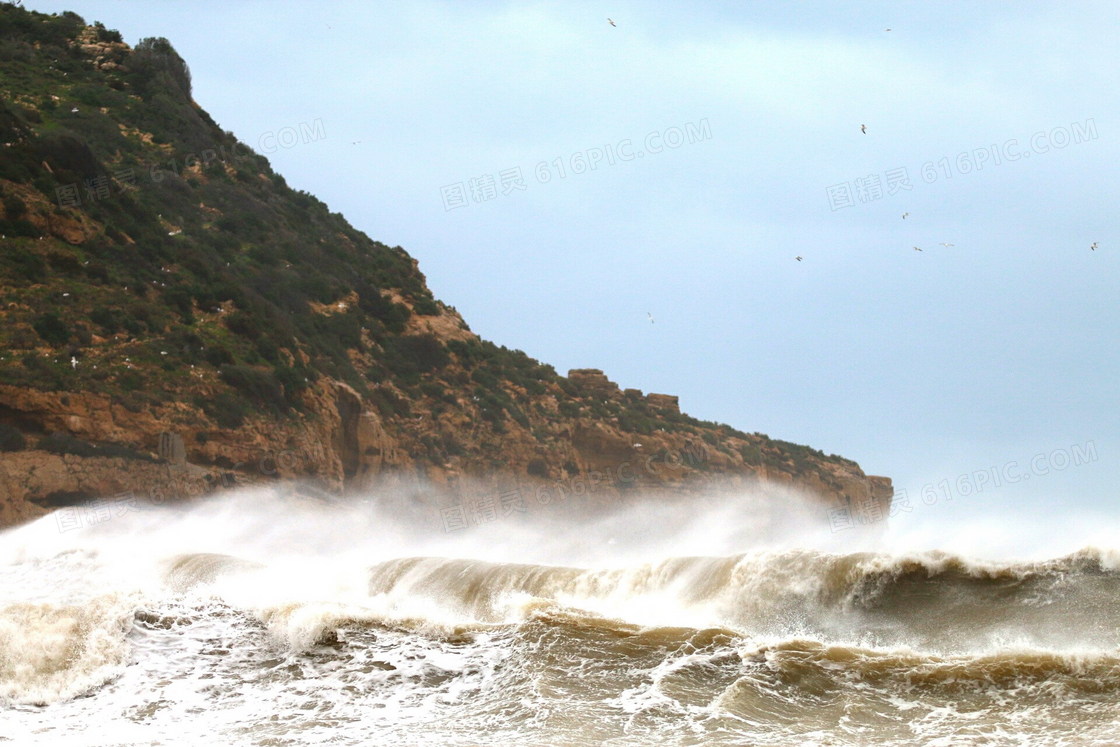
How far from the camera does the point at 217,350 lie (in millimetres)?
34250

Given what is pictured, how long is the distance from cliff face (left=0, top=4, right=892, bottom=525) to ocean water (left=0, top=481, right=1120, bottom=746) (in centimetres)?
984

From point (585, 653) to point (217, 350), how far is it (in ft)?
77.9

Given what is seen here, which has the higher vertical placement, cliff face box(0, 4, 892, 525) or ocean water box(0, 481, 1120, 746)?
cliff face box(0, 4, 892, 525)

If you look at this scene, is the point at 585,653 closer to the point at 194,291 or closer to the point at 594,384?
the point at 194,291

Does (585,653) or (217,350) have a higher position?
(217,350)

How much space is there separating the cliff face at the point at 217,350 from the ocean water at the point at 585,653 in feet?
32.3

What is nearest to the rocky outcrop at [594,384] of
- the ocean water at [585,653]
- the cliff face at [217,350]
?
the cliff face at [217,350]

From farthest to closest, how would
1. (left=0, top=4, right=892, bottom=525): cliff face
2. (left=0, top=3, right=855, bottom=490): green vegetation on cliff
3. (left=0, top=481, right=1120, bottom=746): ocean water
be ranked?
(left=0, top=3, right=855, bottom=490): green vegetation on cliff
(left=0, top=4, right=892, bottom=525): cliff face
(left=0, top=481, right=1120, bottom=746): ocean water

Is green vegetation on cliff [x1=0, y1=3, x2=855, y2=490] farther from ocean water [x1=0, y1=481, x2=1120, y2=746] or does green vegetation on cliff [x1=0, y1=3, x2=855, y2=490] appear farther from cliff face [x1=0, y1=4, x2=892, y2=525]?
ocean water [x1=0, y1=481, x2=1120, y2=746]

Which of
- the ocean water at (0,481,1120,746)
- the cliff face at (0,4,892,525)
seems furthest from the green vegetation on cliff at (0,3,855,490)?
the ocean water at (0,481,1120,746)

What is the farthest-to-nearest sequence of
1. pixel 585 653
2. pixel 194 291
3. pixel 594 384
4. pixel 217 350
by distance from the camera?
pixel 594 384 → pixel 194 291 → pixel 217 350 → pixel 585 653

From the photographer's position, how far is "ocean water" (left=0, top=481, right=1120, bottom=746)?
37.1 feet

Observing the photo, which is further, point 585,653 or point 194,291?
point 194,291

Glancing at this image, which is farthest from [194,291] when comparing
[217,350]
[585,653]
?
[585,653]
